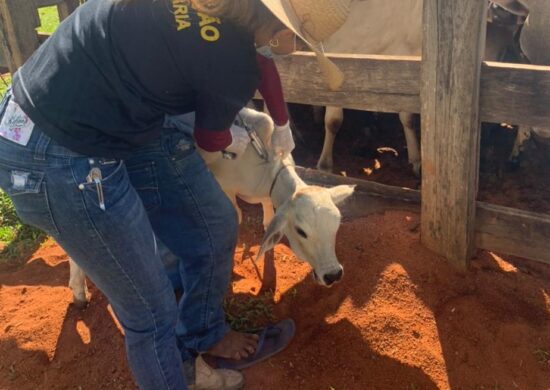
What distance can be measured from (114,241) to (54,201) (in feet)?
0.81

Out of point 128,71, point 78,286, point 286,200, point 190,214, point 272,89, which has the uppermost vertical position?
point 128,71

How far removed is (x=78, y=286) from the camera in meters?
3.57

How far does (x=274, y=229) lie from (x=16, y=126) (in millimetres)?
1454

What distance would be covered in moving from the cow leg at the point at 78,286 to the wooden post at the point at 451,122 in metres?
2.11

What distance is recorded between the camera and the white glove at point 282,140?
3.21 meters

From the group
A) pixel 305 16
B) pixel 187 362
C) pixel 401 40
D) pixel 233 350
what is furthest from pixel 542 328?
pixel 401 40

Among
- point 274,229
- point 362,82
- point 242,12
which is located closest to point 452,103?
point 362,82

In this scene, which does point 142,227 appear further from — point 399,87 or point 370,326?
point 399,87

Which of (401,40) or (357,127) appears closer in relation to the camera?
(401,40)

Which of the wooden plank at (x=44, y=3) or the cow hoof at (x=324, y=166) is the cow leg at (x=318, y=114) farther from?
the wooden plank at (x=44, y=3)

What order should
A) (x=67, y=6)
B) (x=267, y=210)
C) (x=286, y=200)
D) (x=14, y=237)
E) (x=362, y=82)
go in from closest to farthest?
1. (x=286, y=200)
2. (x=362, y=82)
3. (x=267, y=210)
4. (x=14, y=237)
5. (x=67, y=6)

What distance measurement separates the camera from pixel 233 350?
3.06 metres

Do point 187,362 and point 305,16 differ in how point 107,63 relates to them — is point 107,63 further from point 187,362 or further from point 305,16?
point 187,362

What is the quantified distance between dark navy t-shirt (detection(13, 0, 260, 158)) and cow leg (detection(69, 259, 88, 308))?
169cm
